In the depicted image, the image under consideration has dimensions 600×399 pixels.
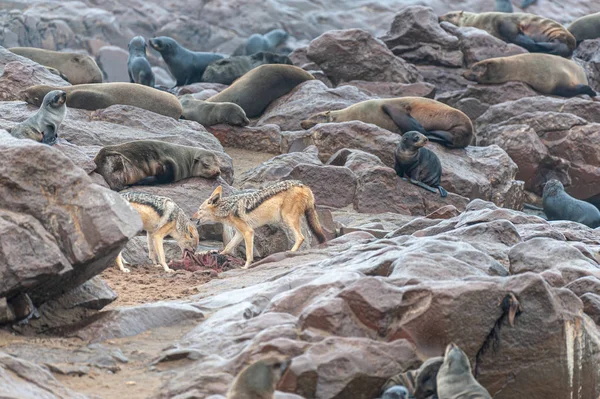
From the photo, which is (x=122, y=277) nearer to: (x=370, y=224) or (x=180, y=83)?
(x=370, y=224)

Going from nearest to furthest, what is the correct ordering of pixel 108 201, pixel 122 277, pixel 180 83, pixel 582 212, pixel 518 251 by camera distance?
pixel 108 201 < pixel 518 251 < pixel 122 277 < pixel 582 212 < pixel 180 83

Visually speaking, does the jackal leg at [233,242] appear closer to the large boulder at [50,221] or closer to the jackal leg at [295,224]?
the jackal leg at [295,224]

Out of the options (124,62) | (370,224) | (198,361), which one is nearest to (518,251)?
(198,361)

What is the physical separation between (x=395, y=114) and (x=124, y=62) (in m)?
15.5

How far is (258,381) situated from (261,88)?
1384 centimetres

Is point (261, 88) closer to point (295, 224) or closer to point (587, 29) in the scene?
point (295, 224)

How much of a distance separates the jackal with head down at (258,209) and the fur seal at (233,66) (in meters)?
12.2

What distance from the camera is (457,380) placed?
4.85 metres

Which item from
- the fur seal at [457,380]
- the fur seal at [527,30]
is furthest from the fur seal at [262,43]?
the fur seal at [457,380]

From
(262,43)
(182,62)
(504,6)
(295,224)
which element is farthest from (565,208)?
(504,6)

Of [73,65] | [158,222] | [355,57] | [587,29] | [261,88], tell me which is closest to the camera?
[158,222]

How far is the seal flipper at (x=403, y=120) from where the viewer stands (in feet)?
51.6

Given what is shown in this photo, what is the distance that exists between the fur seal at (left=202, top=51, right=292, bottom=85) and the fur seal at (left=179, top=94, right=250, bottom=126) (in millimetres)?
5264

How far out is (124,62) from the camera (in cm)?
2959
